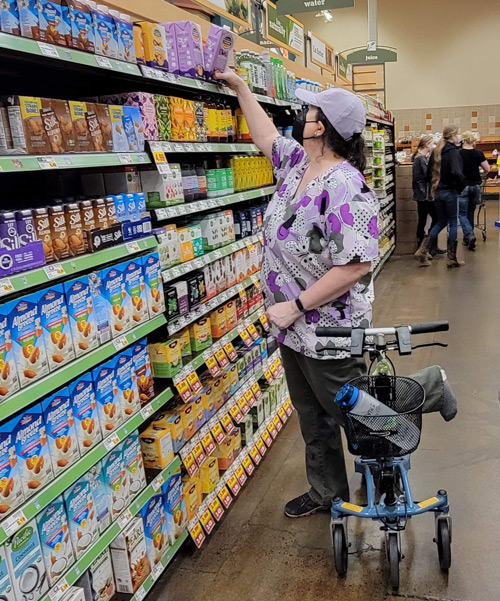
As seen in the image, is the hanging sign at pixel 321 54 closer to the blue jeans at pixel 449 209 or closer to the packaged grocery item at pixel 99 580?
the blue jeans at pixel 449 209

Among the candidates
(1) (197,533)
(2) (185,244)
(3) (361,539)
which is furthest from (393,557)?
(2) (185,244)

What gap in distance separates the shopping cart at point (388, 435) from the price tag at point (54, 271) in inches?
35.0

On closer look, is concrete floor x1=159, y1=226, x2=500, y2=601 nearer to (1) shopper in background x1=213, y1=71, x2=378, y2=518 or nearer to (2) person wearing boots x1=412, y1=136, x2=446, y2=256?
(1) shopper in background x1=213, y1=71, x2=378, y2=518

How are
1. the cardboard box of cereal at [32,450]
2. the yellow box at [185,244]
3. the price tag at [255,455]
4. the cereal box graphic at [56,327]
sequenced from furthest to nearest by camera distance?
the price tag at [255,455] → the yellow box at [185,244] → the cereal box graphic at [56,327] → the cardboard box of cereal at [32,450]

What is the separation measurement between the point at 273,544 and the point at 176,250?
1.43 m

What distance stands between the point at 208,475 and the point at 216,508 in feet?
0.58

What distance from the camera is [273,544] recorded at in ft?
9.41

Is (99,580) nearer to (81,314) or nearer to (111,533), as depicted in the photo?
(111,533)

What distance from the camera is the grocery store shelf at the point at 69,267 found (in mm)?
1698

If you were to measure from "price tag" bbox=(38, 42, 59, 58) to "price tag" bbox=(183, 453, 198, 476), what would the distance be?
1.70 m

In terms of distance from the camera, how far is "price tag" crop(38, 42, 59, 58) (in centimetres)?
175

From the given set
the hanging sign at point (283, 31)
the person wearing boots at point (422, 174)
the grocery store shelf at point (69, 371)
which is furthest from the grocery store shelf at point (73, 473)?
the person wearing boots at point (422, 174)

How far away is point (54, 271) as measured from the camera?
72.9 inches

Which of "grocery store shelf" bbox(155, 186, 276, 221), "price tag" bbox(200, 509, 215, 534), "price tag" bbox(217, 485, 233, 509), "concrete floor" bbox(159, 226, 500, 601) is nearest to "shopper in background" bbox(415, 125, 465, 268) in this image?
"concrete floor" bbox(159, 226, 500, 601)
